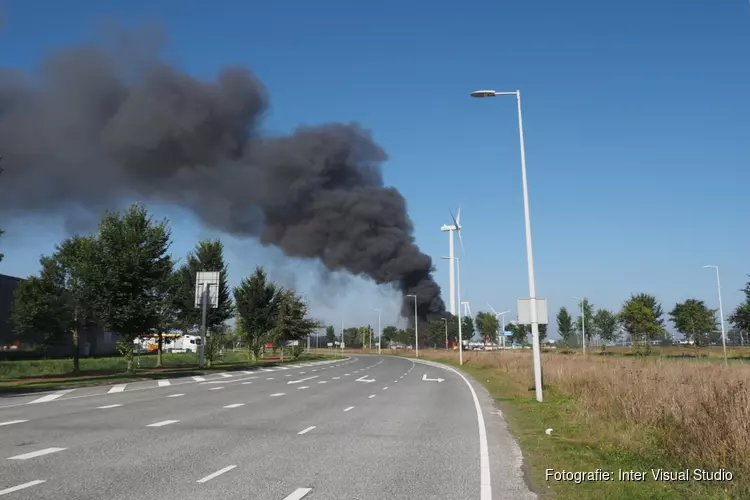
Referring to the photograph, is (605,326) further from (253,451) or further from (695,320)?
(253,451)

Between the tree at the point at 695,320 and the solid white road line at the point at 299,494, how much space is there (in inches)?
2992

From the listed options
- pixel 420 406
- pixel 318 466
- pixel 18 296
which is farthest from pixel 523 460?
pixel 18 296

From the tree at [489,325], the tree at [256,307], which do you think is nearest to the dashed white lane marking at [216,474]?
the tree at [256,307]

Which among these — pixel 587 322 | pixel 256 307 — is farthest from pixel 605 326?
pixel 256 307

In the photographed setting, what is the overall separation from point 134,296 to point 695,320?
65914mm

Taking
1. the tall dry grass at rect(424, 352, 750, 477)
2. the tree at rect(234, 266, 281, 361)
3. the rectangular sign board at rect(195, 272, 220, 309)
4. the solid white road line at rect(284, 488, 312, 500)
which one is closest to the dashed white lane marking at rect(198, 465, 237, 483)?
the solid white road line at rect(284, 488, 312, 500)

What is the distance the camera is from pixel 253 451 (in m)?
9.76

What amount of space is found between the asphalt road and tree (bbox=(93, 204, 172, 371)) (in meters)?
16.8

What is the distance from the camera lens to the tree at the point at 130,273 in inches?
1359

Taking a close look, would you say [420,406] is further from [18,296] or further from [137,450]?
[18,296]

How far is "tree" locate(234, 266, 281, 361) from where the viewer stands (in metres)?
62.2

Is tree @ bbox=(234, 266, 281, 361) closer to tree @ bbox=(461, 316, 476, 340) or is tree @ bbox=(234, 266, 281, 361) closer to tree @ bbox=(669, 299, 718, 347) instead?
tree @ bbox=(669, 299, 718, 347)

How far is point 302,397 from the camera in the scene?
67.8 ft

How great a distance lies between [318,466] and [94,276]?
98.7ft
